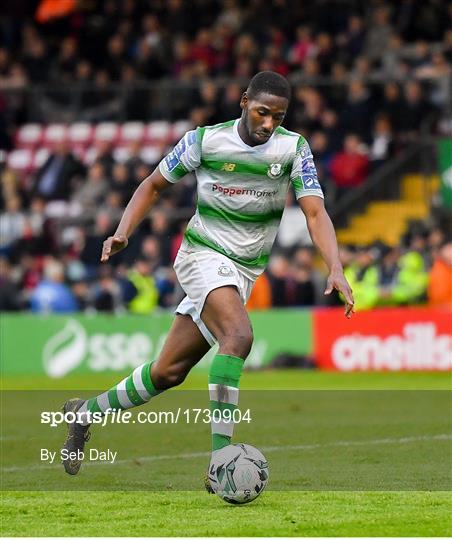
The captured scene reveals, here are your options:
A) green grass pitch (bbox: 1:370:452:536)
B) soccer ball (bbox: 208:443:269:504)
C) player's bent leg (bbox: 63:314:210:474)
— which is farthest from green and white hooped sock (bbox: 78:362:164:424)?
soccer ball (bbox: 208:443:269:504)

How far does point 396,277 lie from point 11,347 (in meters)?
5.67

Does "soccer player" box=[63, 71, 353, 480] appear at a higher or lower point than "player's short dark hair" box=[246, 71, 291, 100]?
lower

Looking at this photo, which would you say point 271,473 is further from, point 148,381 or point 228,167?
point 228,167

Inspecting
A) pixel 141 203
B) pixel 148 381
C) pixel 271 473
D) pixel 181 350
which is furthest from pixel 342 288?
pixel 271 473

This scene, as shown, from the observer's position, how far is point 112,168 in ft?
78.7

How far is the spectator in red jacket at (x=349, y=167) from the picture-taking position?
74.9 ft

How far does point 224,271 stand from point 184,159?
73cm

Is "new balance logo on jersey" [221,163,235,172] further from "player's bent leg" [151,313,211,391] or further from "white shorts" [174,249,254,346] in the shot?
"player's bent leg" [151,313,211,391]

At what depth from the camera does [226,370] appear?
7.94 meters

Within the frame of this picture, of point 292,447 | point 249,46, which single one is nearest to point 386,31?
point 249,46

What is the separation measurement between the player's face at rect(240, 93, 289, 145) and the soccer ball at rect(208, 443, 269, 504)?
1843 millimetres

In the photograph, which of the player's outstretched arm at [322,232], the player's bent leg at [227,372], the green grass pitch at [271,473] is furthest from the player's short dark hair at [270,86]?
the green grass pitch at [271,473]

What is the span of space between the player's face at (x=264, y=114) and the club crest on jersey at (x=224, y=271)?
2.53 ft

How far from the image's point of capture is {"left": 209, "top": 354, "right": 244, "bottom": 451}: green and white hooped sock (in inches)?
313
